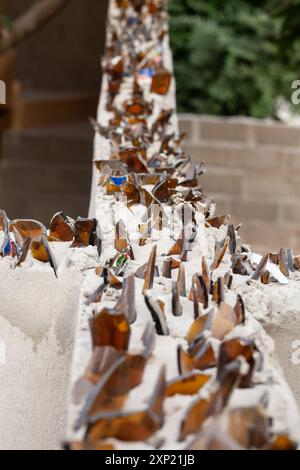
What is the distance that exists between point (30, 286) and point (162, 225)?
24cm

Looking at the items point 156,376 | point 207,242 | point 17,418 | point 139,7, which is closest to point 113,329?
point 156,376

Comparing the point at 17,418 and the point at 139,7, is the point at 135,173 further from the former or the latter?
the point at 139,7

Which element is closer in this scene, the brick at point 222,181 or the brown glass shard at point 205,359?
the brown glass shard at point 205,359

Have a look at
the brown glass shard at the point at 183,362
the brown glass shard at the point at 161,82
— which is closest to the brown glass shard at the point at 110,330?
the brown glass shard at the point at 183,362

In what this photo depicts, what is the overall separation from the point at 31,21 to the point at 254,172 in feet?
6.96

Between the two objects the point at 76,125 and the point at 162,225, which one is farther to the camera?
the point at 76,125

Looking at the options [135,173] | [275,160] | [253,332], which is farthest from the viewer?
[275,160]

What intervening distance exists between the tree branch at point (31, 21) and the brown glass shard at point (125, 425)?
8.11ft

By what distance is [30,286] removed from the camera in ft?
2.86

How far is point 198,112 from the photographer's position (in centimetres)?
520

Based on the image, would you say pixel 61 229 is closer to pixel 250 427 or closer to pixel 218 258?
pixel 218 258

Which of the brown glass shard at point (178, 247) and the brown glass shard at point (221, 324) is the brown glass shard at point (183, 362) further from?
the brown glass shard at point (178, 247)

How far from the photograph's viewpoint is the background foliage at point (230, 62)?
507 centimetres

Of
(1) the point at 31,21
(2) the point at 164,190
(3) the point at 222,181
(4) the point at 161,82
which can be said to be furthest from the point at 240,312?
(3) the point at 222,181
